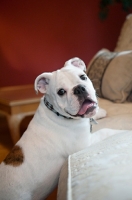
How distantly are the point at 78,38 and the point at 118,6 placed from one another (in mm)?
604

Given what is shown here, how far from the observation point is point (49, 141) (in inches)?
42.7

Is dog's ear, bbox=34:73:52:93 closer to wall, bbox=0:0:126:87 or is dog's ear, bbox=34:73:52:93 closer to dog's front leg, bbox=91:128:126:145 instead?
dog's front leg, bbox=91:128:126:145

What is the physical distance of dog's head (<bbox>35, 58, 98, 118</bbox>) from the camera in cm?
103

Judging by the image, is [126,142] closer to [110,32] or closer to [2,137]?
[2,137]

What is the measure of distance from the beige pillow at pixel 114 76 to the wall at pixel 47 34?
1328 millimetres

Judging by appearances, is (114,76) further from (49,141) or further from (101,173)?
(101,173)

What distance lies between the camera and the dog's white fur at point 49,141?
1012mm

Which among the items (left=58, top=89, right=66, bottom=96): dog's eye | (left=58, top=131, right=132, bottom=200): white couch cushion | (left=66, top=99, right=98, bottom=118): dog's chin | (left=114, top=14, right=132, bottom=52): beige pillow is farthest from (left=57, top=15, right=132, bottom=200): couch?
(left=114, top=14, right=132, bottom=52): beige pillow

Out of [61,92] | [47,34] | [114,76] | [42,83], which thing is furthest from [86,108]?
[47,34]

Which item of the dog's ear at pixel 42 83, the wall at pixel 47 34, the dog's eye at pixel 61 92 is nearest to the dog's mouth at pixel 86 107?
the dog's eye at pixel 61 92

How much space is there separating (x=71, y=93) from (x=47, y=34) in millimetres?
2077

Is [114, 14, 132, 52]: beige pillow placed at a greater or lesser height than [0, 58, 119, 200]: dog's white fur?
greater

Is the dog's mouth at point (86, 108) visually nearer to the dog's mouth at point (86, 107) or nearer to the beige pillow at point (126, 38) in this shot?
the dog's mouth at point (86, 107)

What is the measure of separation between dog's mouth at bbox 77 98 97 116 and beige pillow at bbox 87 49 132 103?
1.86 ft
